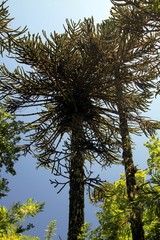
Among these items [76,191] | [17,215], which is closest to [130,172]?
[76,191]

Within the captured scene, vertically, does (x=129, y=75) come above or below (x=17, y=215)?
above

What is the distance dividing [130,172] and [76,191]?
1590 millimetres

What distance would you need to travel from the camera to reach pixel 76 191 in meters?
8.39

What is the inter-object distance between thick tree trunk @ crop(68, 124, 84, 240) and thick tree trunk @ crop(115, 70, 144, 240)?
1.29 m

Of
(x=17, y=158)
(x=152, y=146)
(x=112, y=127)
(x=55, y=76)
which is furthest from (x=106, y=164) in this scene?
(x=152, y=146)

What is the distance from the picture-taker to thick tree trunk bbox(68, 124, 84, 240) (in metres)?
7.97

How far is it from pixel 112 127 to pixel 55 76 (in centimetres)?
327

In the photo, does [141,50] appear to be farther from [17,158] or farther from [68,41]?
[17,158]

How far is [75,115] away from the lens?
9.92 m

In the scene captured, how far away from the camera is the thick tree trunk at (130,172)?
7.34 meters

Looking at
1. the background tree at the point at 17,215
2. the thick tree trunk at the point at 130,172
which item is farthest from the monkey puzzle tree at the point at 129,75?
the background tree at the point at 17,215

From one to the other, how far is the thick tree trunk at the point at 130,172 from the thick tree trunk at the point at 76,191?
129cm

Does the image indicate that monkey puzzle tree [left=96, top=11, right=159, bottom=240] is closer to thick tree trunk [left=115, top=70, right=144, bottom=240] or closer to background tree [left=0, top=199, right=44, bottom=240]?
thick tree trunk [left=115, top=70, right=144, bottom=240]

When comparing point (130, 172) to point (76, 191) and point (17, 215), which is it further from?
point (17, 215)
